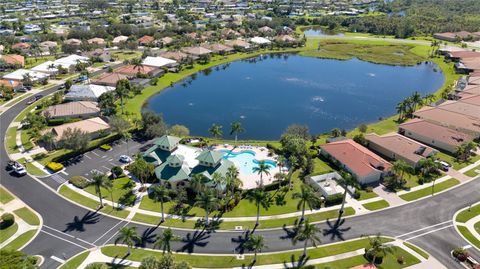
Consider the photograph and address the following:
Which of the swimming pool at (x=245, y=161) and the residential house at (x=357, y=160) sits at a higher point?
the residential house at (x=357, y=160)

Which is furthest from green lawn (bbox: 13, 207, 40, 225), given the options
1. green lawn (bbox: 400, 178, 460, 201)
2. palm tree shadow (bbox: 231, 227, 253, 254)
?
green lawn (bbox: 400, 178, 460, 201)

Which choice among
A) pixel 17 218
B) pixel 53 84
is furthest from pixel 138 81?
pixel 17 218

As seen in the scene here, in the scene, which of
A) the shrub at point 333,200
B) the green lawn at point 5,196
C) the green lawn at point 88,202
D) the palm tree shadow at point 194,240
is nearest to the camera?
the palm tree shadow at point 194,240

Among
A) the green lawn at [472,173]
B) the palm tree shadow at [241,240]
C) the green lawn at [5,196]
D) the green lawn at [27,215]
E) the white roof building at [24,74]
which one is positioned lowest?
the green lawn at [472,173]

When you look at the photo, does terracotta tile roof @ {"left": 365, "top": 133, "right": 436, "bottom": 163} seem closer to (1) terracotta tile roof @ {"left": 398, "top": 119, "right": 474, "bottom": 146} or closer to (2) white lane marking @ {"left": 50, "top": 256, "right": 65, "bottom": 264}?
(1) terracotta tile roof @ {"left": 398, "top": 119, "right": 474, "bottom": 146}

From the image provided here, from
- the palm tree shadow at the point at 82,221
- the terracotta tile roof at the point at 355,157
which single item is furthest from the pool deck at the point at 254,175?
the palm tree shadow at the point at 82,221

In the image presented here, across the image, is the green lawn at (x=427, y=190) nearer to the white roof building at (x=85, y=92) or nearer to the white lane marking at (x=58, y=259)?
the white lane marking at (x=58, y=259)

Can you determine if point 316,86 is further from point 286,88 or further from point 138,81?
point 138,81
